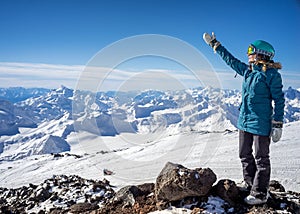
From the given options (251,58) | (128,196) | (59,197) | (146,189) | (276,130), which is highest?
(251,58)

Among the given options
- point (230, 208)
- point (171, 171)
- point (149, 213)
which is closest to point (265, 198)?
point (230, 208)

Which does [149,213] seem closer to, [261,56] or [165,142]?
[261,56]

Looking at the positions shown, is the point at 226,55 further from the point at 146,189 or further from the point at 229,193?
the point at 146,189

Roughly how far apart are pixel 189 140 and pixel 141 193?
52.1ft

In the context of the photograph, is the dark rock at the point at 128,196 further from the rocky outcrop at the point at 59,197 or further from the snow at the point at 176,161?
the snow at the point at 176,161

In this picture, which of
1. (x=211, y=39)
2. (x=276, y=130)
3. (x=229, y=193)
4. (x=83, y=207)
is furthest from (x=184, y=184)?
(x=83, y=207)

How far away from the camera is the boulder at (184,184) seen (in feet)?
16.9

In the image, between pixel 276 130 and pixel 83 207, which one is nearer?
pixel 276 130

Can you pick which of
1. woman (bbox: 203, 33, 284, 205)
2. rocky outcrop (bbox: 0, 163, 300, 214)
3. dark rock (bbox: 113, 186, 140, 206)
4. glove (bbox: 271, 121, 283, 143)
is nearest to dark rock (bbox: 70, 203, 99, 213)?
rocky outcrop (bbox: 0, 163, 300, 214)

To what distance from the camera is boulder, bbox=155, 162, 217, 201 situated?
16.9ft

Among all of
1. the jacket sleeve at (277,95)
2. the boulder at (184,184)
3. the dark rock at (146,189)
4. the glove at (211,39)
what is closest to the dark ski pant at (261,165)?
the jacket sleeve at (277,95)

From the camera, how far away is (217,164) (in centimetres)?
1304

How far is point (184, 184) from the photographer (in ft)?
16.8

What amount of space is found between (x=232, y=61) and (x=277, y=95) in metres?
1.24
